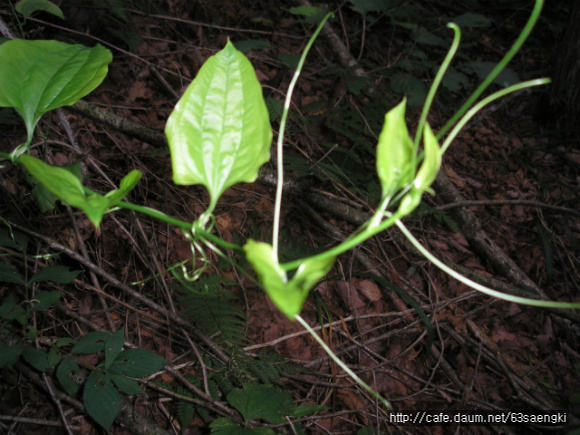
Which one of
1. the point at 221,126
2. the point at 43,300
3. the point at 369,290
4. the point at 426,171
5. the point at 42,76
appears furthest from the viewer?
the point at 369,290

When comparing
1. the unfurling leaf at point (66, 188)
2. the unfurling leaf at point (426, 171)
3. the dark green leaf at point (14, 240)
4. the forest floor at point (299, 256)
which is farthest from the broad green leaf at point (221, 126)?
the dark green leaf at point (14, 240)

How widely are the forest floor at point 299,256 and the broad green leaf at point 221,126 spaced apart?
385 mm

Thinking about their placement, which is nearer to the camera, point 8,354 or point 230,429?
point 8,354

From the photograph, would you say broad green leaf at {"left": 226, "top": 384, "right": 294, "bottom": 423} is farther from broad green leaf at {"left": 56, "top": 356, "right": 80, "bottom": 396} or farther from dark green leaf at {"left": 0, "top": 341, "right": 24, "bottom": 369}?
dark green leaf at {"left": 0, "top": 341, "right": 24, "bottom": 369}

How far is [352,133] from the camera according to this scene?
2.08 meters

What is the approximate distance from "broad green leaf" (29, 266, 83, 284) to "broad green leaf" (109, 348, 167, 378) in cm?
28

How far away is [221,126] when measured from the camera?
682 mm

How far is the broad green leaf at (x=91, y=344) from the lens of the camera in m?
1.08

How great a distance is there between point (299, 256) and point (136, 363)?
2.41 feet

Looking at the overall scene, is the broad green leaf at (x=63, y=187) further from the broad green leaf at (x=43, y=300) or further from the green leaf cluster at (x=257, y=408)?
the green leaf cluster at (x=257, y=408)

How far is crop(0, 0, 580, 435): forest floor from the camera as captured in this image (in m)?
1.27

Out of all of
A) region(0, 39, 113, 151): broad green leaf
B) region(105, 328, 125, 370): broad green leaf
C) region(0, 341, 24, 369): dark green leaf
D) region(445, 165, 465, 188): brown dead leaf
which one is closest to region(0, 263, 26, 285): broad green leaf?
region(0, 341, 24, 369): dark green leaf

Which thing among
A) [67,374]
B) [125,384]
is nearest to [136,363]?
[125,384]

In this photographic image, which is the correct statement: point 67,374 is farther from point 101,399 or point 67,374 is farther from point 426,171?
point 426,171
